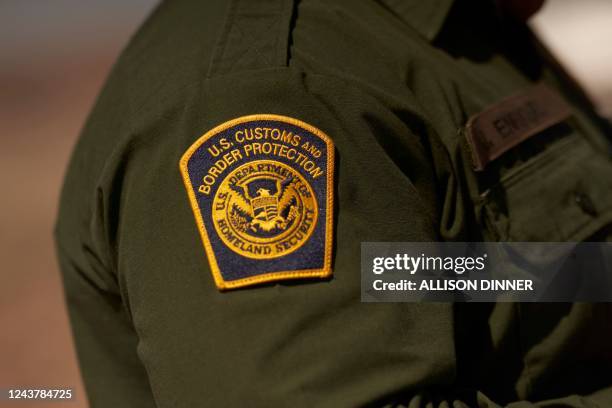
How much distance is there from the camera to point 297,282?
86 centimetres

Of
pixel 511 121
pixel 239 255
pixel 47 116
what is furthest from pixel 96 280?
pixel 47 116

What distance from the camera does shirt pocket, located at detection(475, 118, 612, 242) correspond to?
1047 millimetres

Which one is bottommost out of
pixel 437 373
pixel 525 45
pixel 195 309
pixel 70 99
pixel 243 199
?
pixel 437 373

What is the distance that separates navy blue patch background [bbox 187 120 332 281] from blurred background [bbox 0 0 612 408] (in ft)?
3.79

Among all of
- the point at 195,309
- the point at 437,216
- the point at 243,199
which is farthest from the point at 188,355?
the point at 437,216

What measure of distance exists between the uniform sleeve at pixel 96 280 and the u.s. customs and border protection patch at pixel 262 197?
0.20 meters

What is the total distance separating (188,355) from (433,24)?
56cm

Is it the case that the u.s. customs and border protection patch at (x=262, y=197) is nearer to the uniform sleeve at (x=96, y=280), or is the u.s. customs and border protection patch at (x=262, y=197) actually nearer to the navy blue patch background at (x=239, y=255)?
the navy blue patch background at (x=239, y=255)

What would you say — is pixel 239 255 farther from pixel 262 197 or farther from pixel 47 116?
pixel 47 116

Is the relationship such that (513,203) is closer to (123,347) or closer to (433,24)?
(433,24)

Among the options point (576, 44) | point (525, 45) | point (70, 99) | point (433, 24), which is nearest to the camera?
point (433, 24)

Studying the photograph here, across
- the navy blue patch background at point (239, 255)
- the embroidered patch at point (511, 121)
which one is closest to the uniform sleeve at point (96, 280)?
the navy blue patch background at point (239, 255)

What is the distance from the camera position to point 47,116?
23.5ft

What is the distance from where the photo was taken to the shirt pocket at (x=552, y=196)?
3.43 ft
